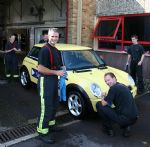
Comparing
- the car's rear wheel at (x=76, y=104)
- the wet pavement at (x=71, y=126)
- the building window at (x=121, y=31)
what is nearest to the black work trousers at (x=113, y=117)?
the wet pavement at (x=71, y=126)

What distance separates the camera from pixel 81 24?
13.0 meters

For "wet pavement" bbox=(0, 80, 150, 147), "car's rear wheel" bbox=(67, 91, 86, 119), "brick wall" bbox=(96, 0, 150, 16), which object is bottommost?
"wet pavement" bbox=(0, 80, 150, 147)

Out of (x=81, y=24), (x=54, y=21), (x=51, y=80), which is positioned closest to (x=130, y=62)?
(x=81, y=24)

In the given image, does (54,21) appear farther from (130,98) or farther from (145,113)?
(130,98)

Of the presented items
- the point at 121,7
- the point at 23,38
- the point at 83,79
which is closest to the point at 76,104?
the point at 83,79

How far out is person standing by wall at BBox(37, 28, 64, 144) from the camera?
4895 millimetres

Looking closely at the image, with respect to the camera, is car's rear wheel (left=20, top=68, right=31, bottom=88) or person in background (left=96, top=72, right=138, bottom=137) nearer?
person in background (left=96, top=72, right=138, bottom=137)

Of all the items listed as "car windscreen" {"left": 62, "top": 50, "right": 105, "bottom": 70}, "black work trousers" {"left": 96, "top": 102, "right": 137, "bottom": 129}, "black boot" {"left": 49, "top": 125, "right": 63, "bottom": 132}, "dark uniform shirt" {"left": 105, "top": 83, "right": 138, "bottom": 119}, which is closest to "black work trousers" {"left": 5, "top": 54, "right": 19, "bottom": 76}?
"car windscreen" {"left": 62, "top": 50, "right": 105, "bottom": 70}

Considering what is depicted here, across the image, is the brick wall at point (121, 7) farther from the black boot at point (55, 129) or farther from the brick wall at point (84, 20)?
the black boot at point (55, 129)

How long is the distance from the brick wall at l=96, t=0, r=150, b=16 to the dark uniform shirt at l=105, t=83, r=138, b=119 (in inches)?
274

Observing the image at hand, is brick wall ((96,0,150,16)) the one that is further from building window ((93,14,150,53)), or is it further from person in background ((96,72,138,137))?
person in background ((96,72,138,137))

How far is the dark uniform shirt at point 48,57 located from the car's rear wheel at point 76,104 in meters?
1.46

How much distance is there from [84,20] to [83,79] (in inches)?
279

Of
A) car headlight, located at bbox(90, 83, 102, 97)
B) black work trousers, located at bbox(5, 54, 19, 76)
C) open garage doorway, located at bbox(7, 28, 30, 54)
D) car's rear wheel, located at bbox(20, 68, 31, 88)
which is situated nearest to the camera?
car headlight, located at bbox(90, 83, 102, 97)
